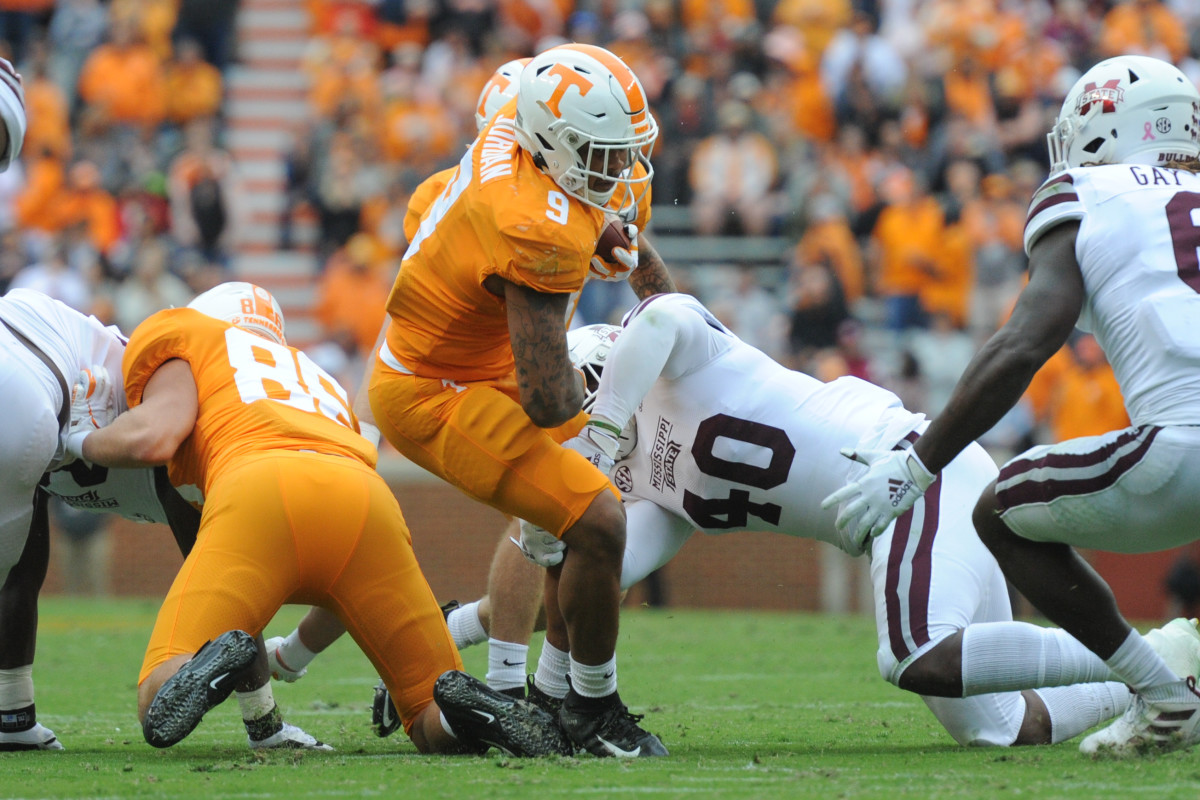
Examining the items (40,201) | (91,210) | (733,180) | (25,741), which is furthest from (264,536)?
(40,201)

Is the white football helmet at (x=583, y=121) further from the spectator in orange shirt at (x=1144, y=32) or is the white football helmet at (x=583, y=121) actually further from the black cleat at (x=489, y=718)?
the spectator in orange shirt at (x=1144, y=32)

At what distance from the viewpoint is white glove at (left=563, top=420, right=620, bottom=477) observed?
185 inches

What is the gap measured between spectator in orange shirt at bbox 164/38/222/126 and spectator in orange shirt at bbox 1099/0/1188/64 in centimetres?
825

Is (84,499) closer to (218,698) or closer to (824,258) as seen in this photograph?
(218,698)

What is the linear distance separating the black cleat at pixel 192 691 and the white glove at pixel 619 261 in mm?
1515

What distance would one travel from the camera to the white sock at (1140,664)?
409 centimetres

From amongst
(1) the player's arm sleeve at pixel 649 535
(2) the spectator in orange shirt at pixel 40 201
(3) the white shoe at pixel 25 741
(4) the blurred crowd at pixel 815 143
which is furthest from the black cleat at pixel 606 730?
(2) the spectator in orange shirt at pixel 40 201

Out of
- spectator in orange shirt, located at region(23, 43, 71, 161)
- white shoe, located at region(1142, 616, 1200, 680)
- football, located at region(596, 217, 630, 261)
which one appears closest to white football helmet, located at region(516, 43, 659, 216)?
football, located at region(596, 217, 630, 261)

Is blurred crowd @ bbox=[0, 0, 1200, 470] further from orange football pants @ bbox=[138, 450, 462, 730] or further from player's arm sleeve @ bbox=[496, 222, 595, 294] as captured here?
player's arm sleeve @ bbox=[496, 222, 595, 294]

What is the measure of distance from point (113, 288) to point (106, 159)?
206 cm

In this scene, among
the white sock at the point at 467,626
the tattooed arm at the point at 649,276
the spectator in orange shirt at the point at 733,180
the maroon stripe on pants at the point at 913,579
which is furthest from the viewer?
the spectator in orange shirt at the point at 733,180

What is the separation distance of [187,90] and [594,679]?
38.6 ft

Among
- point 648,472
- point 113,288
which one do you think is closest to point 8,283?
point 113,288

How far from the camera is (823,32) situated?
1443cm
